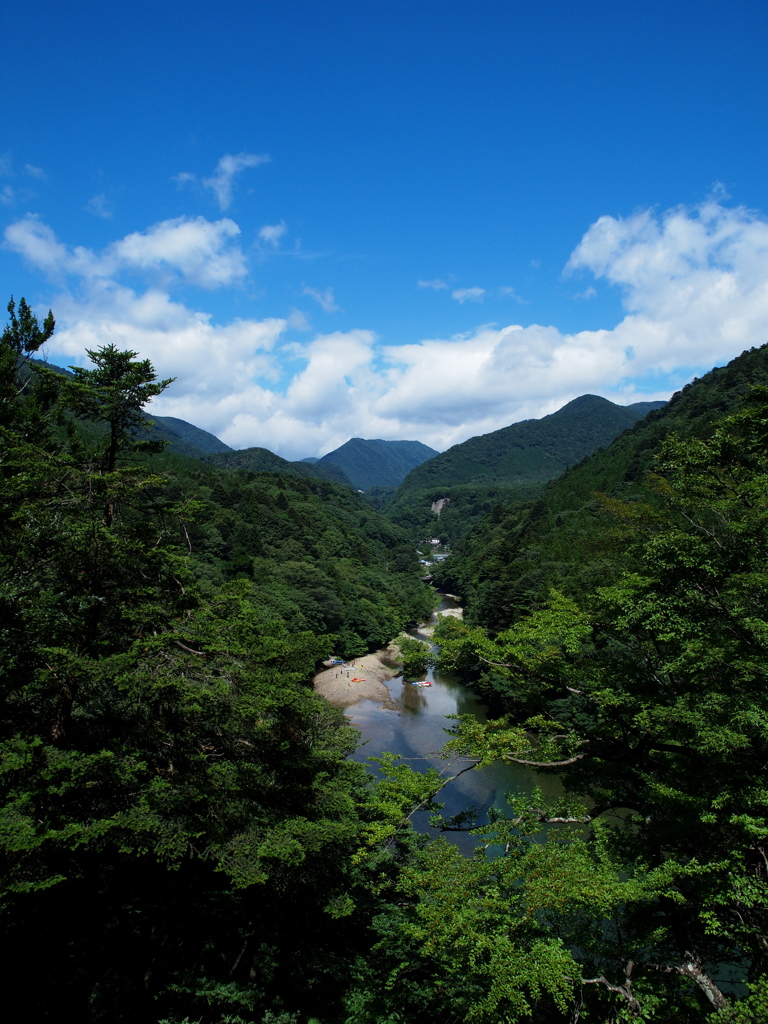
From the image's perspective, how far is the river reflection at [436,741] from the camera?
2502cm

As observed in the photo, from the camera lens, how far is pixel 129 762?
8367mm

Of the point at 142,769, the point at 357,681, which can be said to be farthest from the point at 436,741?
the point at 142,769

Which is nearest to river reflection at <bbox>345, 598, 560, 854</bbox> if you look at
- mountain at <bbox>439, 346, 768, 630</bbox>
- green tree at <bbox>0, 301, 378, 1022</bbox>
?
green tree at <bbox>0, 301, 378, 1022</bbox>

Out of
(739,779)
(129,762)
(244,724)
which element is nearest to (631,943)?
(739,779)

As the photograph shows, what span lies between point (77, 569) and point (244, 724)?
4.21 metres

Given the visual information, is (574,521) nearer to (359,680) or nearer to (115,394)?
(359,680)

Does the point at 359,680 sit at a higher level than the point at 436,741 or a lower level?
higher

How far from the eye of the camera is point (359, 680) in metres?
46.4

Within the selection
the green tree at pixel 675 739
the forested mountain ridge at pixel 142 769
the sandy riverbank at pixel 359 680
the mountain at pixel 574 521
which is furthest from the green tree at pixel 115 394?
the sandy riverbank at pixel 359 680

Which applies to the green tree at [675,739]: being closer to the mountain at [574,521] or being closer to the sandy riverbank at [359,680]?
the mountain at [574,521]

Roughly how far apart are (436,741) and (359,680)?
13339 millimetres

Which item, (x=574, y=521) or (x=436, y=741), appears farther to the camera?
(x=574, y=521)

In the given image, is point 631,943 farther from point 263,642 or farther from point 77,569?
point 77,569

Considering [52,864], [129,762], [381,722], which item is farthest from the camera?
[381,722]
